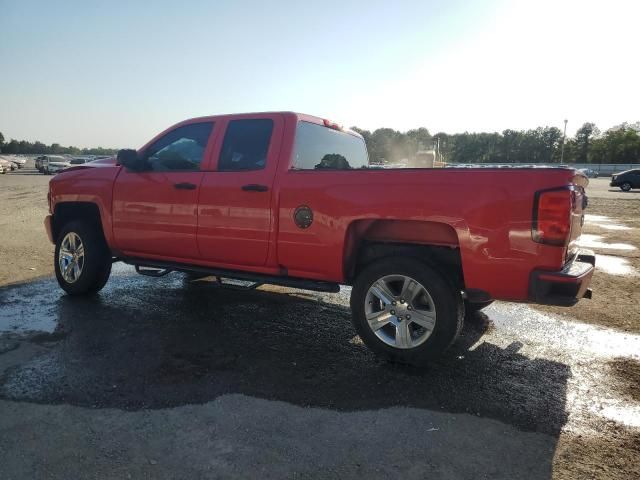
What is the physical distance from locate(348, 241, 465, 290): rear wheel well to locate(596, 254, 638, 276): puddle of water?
4.70m

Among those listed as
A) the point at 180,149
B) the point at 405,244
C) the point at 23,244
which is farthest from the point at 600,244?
the point at 23,244

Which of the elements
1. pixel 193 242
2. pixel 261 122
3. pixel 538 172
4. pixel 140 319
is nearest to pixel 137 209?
pixel 193 242

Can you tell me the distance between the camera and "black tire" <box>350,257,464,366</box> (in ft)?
11.6

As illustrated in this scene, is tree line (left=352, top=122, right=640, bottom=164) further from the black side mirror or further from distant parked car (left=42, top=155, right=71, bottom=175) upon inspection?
the black side mirror

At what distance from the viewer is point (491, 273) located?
11.0 feet

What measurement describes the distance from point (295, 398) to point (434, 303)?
1258 millimetres

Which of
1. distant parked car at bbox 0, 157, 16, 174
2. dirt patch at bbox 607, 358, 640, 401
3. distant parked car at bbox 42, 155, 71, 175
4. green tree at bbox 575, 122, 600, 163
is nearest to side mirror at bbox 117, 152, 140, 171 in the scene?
dirt patch at bbox 607, 358, 640, 401

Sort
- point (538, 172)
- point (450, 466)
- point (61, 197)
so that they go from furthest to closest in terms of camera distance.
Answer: point (61, 197), point (538, 172), point (450, 466)

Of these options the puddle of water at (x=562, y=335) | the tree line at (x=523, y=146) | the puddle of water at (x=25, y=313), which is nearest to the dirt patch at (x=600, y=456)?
the puddle of water at (x=562, y=335)

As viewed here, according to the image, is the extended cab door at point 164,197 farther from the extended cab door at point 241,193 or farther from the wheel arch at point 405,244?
the wheel arch at point 405,244

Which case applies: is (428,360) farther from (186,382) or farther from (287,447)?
(186,382)

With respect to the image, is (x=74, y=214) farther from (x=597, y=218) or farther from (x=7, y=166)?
(x=7, y=166)

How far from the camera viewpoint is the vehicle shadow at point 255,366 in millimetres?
3154

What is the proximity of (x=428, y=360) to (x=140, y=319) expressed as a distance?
2.92 metres
